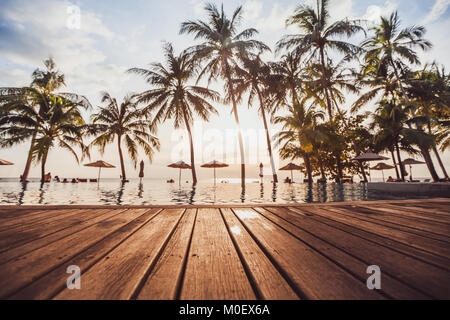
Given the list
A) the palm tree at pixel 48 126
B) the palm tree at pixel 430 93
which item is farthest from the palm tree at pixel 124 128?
the palm tree at pixel 430 93

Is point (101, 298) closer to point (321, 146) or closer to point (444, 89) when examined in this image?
point (321, 146)

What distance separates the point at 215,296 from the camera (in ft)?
3.08

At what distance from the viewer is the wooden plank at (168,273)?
0.93m

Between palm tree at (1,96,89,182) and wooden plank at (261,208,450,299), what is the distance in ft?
66.2

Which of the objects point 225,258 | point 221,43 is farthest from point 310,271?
point 221,43

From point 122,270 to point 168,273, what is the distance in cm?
27

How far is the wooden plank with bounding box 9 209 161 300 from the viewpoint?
94cm

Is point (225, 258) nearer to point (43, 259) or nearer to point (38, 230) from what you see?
point (43, 259)

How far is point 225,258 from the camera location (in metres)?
1.38

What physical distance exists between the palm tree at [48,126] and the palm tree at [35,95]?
152 millimetres

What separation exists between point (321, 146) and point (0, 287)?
19966mm

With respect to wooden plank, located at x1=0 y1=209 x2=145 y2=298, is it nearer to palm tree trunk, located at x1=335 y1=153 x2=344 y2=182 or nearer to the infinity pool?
the infinity pool

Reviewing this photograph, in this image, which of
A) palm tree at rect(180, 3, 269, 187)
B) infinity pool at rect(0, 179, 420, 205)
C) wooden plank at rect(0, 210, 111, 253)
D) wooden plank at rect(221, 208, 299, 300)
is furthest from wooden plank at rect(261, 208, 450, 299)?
palm tree at rect(180, 3, 269, 187)
